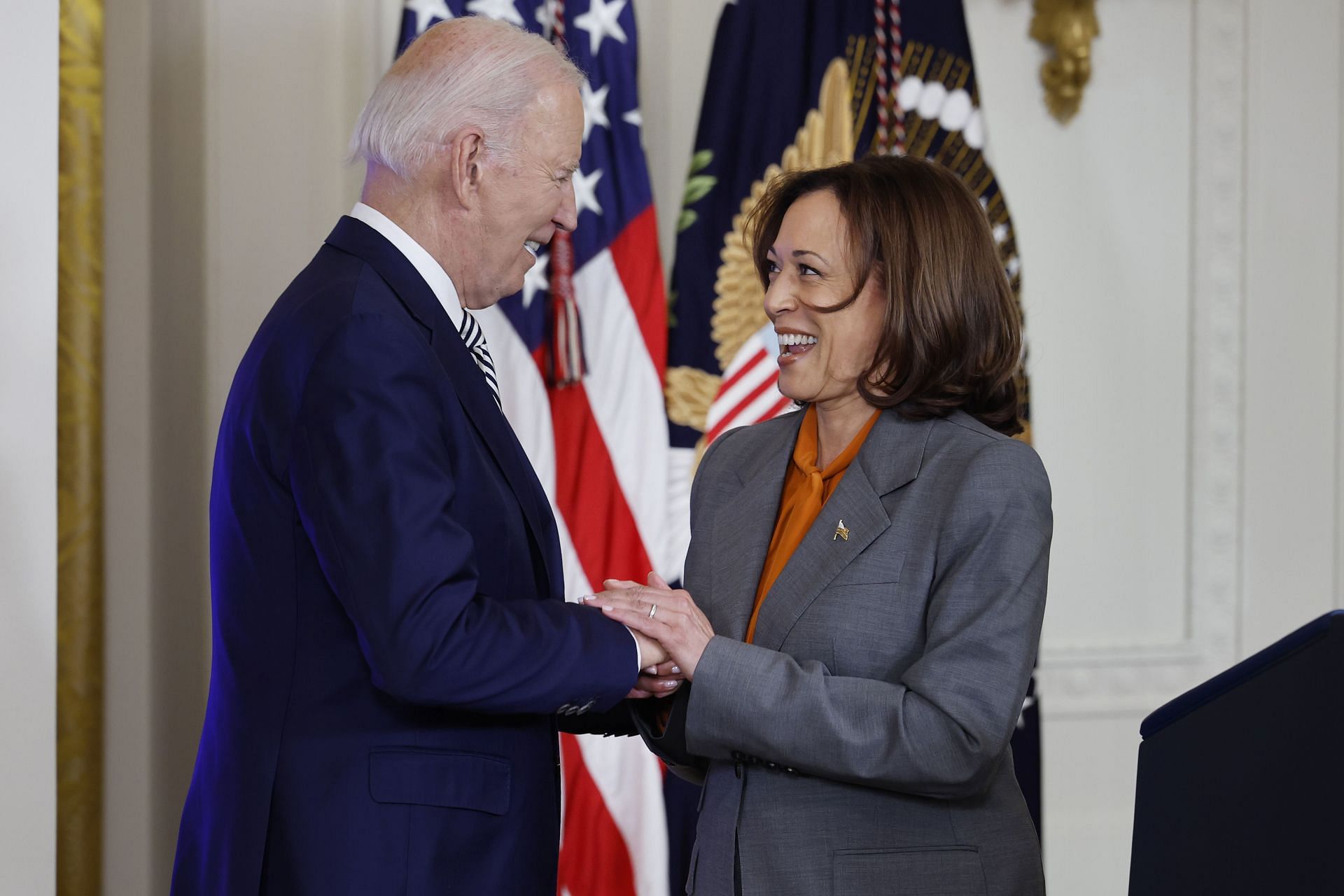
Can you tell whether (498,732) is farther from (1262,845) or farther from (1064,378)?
(1064,378)

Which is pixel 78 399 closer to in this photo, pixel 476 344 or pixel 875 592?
pixel 476 344

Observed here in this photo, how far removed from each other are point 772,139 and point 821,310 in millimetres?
1571

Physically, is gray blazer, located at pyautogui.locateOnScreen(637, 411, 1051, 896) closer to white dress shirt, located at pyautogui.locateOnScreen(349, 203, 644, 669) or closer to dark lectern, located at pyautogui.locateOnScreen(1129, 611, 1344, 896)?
white dress shirt, located at pyautogui.locateOnScreen(349, 203, 644, 669)

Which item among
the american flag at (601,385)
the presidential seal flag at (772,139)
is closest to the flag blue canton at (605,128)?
the american flag at (601,385)

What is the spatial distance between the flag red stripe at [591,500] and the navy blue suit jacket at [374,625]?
1518 millimetres

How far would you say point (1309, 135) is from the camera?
4.03 meters

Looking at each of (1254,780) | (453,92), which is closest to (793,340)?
(453,92)

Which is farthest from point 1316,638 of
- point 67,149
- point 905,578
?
point 67,149

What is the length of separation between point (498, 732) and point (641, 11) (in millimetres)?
2529

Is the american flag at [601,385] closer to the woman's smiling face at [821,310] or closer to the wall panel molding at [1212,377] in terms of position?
the woman's smiling face at [821,310]

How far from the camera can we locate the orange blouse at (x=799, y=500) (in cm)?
187

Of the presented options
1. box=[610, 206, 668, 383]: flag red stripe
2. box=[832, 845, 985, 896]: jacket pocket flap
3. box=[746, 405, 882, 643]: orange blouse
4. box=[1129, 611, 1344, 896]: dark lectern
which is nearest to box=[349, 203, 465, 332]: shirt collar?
box=[746, 405, 882, 643]: orange blouse

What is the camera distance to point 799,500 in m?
1.93

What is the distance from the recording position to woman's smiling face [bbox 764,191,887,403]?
190 cm
